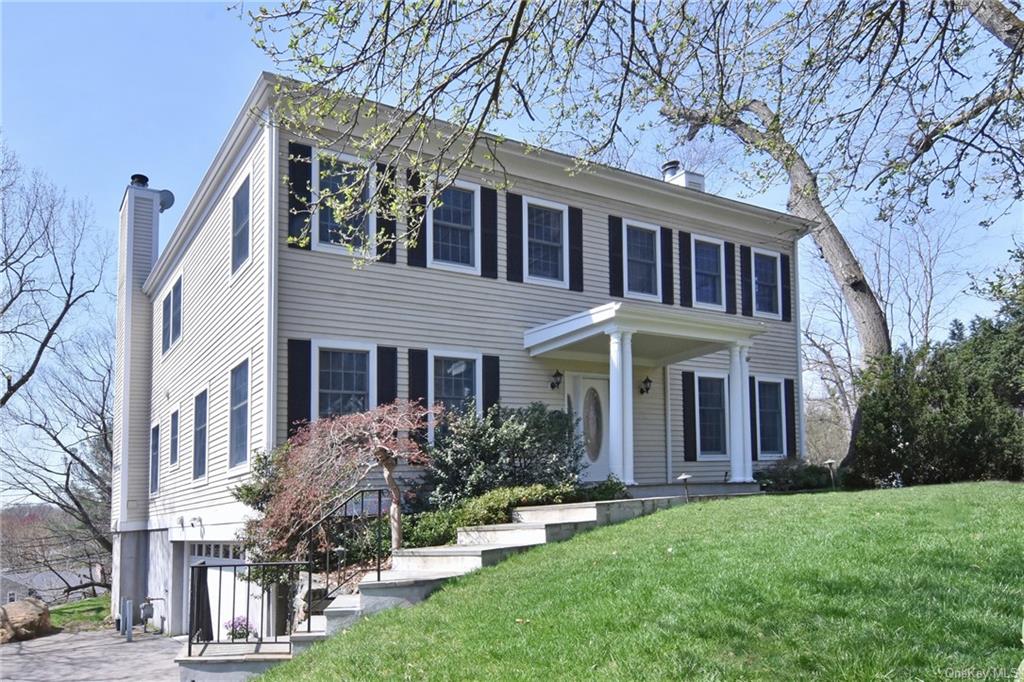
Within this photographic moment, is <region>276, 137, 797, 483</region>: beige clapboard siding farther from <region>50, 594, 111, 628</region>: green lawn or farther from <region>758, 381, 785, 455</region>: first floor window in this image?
<region>50, 594, 111, 628</region>: green lawn

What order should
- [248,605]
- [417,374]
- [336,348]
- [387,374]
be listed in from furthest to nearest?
[417,374]
[387,374]
[336,348]
[248,605]

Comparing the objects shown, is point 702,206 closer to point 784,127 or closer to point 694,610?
Result: point 784,127

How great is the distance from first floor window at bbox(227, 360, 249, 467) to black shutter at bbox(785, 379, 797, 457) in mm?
10665

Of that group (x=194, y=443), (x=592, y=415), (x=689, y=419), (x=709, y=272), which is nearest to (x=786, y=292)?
(x=709, y=272)

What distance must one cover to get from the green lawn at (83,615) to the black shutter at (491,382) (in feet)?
48.7

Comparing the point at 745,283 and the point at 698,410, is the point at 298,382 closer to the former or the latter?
the point at 698,410

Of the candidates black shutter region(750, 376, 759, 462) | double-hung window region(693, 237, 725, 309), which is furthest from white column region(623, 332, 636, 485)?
black shutter region(750, 376, 759, 462)

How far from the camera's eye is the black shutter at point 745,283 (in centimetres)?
1736

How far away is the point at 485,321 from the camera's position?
13.9 metres

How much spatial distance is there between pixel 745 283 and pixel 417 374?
7.74 metres

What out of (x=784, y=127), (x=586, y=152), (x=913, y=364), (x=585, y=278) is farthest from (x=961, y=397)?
(x=586, y=152)

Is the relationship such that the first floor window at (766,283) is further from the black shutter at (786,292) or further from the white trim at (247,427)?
the white trim at (247,427)

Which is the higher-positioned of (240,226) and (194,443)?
(240,226)

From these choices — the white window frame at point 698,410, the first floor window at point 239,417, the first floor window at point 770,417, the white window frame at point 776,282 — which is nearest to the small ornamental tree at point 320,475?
the first floor window at point 239,417
